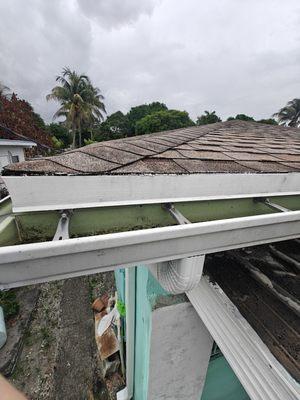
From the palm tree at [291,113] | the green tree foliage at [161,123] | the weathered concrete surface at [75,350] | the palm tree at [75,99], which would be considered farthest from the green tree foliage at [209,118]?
the weathered concrete surface at [75,350]

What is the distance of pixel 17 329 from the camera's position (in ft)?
15.6

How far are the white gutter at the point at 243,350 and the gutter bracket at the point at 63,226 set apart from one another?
3.17 feet

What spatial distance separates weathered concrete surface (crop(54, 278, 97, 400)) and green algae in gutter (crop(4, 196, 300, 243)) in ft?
13.5

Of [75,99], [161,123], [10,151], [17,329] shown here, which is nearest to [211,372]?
[17,329]

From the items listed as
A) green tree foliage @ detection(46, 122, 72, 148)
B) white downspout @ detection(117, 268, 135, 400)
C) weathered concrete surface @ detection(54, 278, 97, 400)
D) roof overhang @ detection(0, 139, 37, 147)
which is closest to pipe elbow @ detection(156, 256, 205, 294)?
white downspout @ detection(117, 268, 135, 400)

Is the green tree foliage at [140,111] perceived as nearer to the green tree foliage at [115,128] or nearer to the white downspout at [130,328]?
the green tree foliage at [115,128]

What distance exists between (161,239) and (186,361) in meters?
1.56

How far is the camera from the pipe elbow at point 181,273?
101 cm

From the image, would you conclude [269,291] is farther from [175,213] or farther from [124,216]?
[124,216]

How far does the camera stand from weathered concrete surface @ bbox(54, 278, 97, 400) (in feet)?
11.8

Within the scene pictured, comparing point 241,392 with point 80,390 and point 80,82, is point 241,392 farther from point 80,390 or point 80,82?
point 80,82

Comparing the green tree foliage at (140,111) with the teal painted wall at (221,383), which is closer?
the teal painted wall at (221,383)

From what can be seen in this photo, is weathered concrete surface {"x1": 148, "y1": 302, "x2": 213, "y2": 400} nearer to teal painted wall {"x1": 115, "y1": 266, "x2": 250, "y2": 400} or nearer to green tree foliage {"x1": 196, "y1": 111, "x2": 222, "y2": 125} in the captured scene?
teal painted wall {"x1": 115, "y1": 266, "x2": 250, "y2": 400}

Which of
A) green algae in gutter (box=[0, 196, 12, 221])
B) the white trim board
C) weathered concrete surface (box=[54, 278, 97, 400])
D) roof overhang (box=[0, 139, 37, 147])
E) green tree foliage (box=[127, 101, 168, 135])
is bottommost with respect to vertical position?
weathered concrete surface (box=[54, 278, 97, 400])
